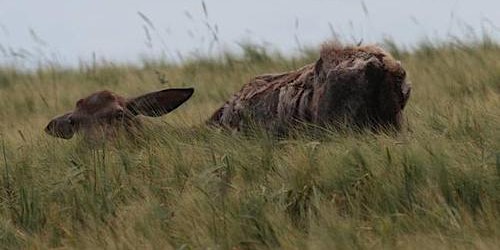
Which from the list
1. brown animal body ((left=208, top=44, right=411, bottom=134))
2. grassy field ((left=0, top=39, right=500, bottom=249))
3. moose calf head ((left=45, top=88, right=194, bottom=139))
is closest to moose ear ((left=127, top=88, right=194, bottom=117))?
moose calf head ((left=45, top=88, right=194, bottom=139))

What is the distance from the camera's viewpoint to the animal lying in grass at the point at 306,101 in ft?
21.9

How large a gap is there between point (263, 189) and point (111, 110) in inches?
117

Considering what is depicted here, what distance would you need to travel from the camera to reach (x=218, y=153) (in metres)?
6.19

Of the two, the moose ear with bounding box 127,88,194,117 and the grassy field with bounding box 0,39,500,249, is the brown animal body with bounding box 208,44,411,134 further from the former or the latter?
the moose ear with bounding box 127,88,194,117

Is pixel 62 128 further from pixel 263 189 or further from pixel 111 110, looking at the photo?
pixel 263 189

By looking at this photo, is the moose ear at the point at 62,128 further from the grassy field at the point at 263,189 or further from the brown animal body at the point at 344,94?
the brown animal body at the point at 344,94


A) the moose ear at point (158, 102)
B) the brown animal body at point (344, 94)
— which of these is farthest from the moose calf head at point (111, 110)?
the brown animal body at point (344, 94)

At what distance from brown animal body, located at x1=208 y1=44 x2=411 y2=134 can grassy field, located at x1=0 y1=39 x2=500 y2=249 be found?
0.21 m

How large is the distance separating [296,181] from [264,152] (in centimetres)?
67

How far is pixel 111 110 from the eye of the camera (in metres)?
7.95

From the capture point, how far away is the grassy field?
4.68m

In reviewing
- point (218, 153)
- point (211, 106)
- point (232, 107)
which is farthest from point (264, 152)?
point (211, 106)

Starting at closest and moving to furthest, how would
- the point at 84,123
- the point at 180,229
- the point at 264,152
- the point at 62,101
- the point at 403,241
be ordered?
the point at 403,241 < the point at 180,229 < the point at 264,152 < the point at 84,123 < the point at 62,101

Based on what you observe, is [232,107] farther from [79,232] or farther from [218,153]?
[79,232]
